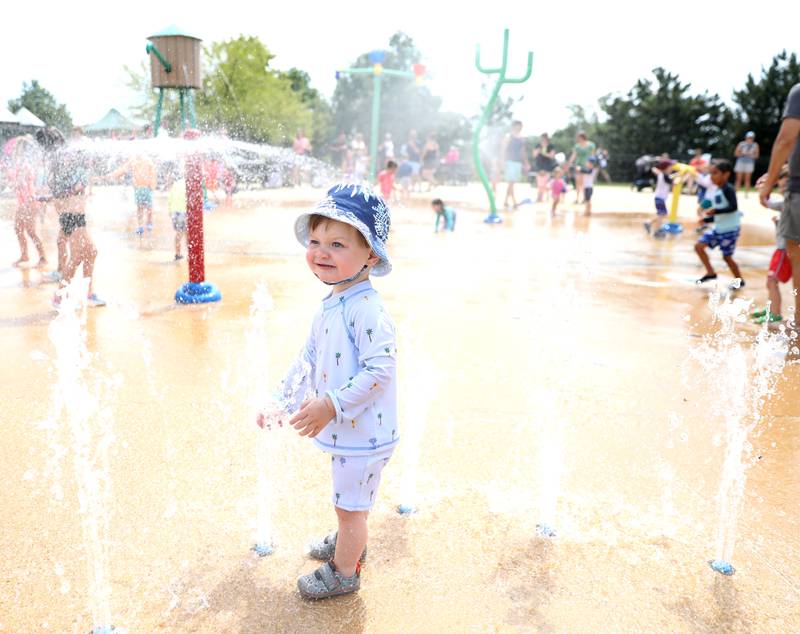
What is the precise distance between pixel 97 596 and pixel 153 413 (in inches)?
56.1

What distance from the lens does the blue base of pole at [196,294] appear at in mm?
5609

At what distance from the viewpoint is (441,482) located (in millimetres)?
2760

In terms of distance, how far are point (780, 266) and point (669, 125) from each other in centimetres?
3527

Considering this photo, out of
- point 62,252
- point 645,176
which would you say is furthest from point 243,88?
point 62,252

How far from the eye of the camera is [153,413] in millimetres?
3336

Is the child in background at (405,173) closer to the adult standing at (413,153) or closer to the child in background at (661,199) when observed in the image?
the adult standing at (413,153)

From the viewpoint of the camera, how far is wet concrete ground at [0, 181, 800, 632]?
6.59 ft

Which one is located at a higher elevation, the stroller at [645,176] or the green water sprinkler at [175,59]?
the green water sprinkler at [175,59]

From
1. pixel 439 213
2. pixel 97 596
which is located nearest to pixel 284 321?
pixel 97 596

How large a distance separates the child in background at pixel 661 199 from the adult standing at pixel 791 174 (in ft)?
21.0

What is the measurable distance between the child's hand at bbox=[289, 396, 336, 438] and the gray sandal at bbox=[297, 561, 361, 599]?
0.51m

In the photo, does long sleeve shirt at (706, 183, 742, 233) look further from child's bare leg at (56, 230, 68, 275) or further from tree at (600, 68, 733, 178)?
tree at (600, 68, 733, 178)

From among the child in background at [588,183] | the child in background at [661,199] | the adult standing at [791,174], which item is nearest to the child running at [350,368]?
the adult standing at [791,174]

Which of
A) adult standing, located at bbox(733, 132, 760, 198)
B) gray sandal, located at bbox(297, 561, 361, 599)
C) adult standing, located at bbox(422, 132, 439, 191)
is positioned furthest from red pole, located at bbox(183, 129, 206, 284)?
adult standing, located at bbox(733, 132, 760, 198)
